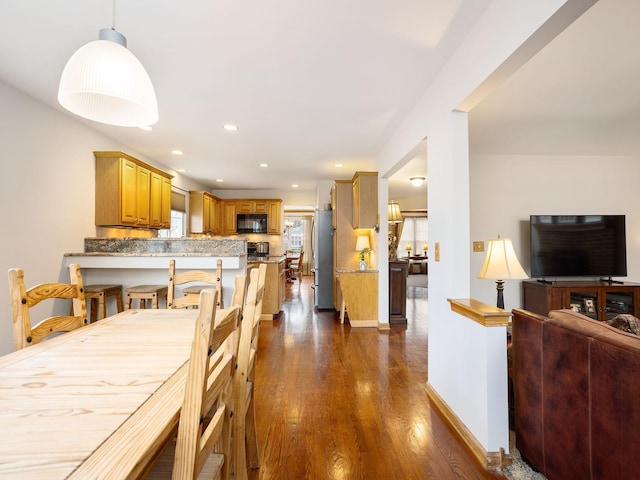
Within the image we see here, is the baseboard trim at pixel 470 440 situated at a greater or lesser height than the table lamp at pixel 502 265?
lesser

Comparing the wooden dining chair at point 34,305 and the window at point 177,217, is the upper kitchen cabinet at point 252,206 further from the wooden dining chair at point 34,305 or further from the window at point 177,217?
the wooden dining chair at point 34,305

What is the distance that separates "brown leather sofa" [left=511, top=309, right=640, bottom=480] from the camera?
1.13 metres

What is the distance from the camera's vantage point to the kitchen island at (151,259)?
3338 mm

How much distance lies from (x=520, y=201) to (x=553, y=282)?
44.5 inches

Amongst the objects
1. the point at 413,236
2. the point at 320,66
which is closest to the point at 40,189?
the point at 320,66

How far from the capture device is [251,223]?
715 cm

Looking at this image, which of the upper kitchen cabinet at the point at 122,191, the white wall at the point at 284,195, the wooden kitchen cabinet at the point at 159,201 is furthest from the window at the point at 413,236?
the upper kitchen cabinet at the point at 122,191

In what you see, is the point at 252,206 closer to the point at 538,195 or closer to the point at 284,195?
the point at 284,195

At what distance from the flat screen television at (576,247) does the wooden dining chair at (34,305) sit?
467 cm

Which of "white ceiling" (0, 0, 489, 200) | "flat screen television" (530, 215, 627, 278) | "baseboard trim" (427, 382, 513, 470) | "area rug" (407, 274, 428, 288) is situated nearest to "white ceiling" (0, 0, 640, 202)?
"white ceiling" (0, 0, 489, 200)

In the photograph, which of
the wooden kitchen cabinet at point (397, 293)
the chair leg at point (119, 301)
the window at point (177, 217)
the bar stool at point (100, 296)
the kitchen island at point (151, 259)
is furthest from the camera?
the window at point (177, 217)

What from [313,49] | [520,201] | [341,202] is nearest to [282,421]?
[313,49]

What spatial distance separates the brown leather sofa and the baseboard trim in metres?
0.14

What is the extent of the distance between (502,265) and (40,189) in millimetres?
4170
